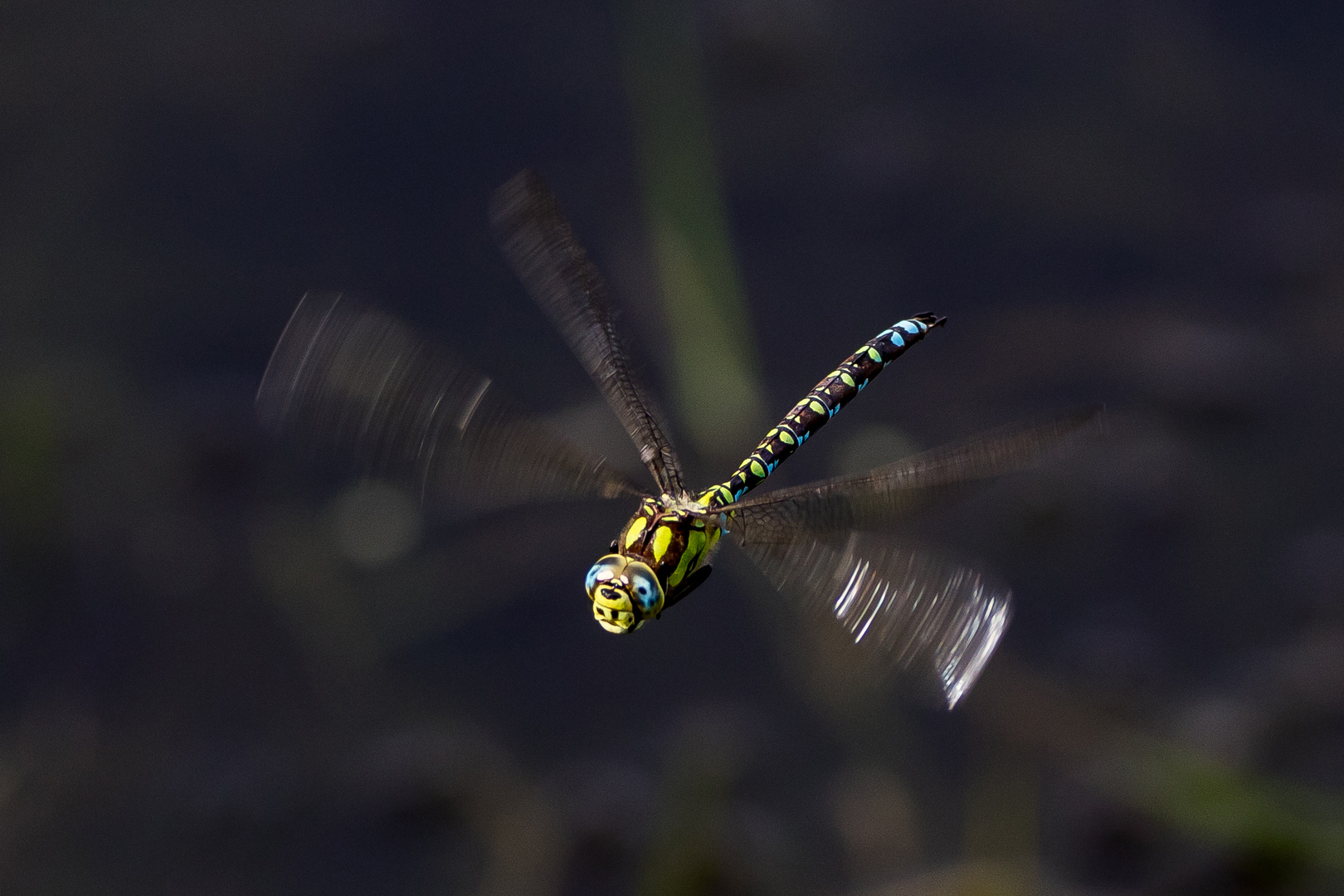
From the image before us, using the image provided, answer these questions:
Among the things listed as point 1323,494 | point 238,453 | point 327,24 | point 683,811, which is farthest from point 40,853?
point 1323,494

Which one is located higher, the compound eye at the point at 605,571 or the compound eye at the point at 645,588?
the compound eye at the point at 605,571

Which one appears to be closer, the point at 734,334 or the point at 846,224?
the point at 734,334

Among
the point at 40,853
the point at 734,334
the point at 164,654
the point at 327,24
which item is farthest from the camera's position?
the point at 327,24

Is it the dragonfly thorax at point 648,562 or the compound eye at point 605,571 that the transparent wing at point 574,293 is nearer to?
the dragonfly thorax at point 648,562

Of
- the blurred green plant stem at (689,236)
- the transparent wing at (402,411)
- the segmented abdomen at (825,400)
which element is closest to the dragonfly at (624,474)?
the transparent wing at (402,411)

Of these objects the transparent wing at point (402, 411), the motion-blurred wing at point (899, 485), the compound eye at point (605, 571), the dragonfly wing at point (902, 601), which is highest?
the transparent wing at point (402, 411)

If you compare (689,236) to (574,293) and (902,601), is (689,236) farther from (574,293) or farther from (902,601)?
(902,601)

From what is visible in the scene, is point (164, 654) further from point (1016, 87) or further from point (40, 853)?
point (1016, 87)
